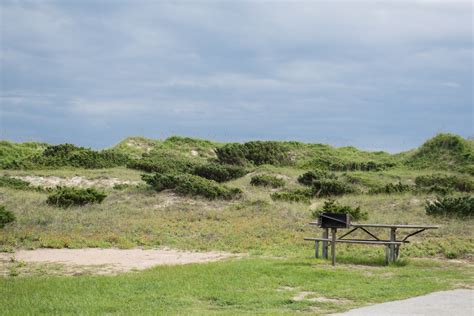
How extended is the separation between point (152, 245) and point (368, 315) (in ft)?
34.5

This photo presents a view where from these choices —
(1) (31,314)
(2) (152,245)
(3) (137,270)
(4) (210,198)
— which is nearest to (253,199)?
(4) (210,198)

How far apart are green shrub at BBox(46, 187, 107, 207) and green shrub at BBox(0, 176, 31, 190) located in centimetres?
518

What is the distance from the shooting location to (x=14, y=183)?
2900 centimetres

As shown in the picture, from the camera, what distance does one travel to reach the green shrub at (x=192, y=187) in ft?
85.0

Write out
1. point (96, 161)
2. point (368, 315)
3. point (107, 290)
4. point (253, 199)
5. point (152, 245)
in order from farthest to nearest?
point (96, 161) < point (253, 199) < point (152, 245) < point (107, 290) < point (368, 315)

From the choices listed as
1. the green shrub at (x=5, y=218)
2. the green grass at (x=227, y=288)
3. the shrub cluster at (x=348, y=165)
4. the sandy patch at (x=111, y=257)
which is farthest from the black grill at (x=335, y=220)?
the shrub cluster at (x=348, y=165)

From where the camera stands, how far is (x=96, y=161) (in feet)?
125

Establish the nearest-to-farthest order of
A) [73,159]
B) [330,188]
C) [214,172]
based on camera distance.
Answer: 1. [330,188]
2. [214,172]
3. [73,159]

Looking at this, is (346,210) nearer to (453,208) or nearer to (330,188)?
(453,208)

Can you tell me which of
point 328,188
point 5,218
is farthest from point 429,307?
point 328,188

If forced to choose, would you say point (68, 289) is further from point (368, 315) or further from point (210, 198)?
point (210, 198)

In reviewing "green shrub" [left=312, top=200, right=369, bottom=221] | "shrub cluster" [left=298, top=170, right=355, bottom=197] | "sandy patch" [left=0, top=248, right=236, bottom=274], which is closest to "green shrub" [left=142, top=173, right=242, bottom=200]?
"shrub cluster" [left=298, top=170, right=355, bottom=197]

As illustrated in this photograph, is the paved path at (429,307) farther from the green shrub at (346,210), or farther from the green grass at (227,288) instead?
the green shrub at (346,210)

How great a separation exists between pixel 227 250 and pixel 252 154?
27.5m
